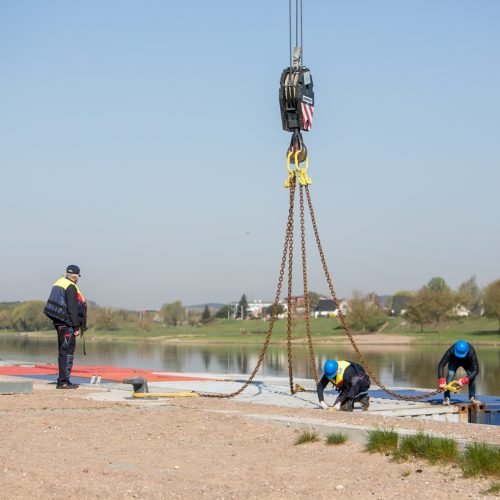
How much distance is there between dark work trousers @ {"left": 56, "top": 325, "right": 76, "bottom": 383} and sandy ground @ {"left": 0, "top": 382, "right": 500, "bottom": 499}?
309 centimetres

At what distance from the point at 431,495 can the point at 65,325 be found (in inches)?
360

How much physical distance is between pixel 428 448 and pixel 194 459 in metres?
2.07

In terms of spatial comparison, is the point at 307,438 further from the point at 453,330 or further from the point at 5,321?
the point at 5,321

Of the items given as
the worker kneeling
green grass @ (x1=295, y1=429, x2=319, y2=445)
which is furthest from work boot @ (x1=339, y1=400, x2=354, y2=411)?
green grass @ (x1=295, y1=429, x2=319, y2=445)

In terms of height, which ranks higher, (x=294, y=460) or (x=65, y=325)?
(x=65, y=325)

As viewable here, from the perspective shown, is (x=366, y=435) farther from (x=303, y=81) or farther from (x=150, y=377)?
(x=150, y=377)

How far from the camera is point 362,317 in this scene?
97562mm

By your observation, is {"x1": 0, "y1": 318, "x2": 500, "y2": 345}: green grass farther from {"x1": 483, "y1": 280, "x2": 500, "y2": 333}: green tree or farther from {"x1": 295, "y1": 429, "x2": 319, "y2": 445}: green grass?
{"x1": 295, "y1": 429, "x2": 319, "y2": 445}: green grass

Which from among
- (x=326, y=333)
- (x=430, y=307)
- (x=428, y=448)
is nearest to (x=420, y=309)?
(x=430, y=307)

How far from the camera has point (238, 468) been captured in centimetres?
800

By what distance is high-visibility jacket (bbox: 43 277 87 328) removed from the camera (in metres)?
14.7

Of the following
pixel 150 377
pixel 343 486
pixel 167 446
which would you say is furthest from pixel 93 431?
pixel 150 377

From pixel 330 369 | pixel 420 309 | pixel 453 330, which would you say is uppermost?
pixel 420 309

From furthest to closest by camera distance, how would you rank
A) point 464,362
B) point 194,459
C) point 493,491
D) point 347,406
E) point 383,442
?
point 464,362 → point 347,406 → point 194,459 → point 383,442 → point 493,491
